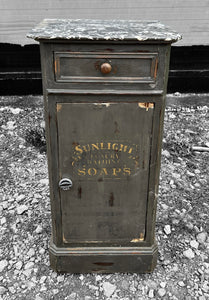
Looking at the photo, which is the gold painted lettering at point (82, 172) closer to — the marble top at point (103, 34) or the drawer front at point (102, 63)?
the drawer front at point (102, 63)

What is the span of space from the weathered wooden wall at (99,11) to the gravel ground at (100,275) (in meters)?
1.13

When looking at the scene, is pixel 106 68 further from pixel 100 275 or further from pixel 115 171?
pixel 100 275

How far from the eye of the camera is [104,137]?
159 cm

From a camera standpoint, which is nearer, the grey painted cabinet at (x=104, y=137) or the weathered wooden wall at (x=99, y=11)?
the grey painted cabinet at (x=104, y=137)

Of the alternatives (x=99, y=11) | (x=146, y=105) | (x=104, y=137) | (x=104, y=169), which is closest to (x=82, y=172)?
(x=104, y=169)

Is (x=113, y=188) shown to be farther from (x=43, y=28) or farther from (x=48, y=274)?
(x=43, y=28)

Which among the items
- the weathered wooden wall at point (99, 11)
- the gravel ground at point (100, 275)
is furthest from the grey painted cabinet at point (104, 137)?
the weathered wooden wall at point (99, 11)

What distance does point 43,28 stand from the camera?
4.77 feet

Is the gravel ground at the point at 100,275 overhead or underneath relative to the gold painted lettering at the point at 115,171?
underneath

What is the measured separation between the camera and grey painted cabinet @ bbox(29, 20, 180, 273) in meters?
1.38

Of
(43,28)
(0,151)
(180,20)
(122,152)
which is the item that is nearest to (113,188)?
(122,152)

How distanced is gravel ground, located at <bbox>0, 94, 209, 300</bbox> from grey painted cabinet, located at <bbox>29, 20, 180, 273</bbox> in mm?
124

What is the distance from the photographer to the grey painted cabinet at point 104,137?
1.38 m

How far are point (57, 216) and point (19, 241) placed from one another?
2.06 feet
